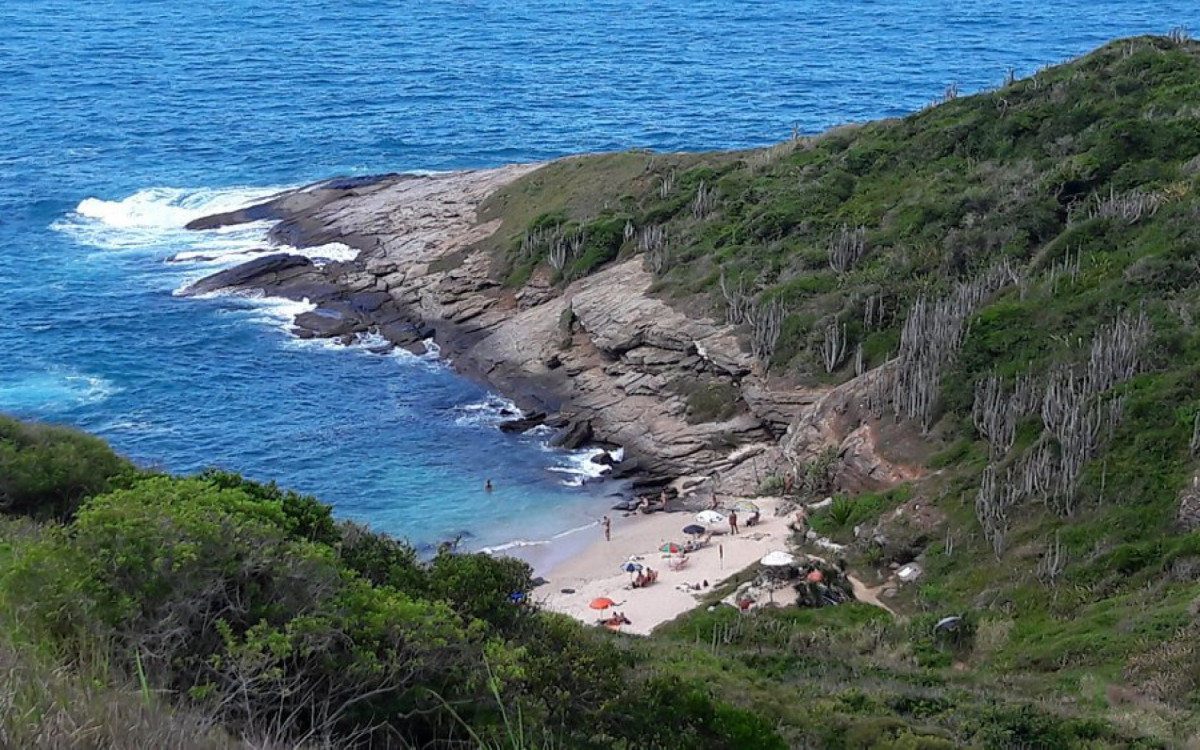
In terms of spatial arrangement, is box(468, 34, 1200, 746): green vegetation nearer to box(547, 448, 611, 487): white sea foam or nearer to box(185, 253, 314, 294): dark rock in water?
box(547, 448, 611, 487): white sea foam

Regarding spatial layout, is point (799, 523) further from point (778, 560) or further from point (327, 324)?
point (327, 324)

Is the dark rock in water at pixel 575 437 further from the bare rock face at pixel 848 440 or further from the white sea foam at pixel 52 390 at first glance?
the white sea foam at pixel 52 390

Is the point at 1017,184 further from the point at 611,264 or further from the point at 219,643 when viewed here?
the point at 219,643

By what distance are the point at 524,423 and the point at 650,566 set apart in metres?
12.7

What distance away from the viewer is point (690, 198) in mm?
62156

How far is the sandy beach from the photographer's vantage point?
35812 millimetres

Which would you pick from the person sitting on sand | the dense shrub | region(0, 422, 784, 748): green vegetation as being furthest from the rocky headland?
region(0, 422, 784, 748): green vegetation

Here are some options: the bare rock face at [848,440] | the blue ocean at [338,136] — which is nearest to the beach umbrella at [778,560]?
the bare rock face at [848,440]

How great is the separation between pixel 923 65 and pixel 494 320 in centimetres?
6903

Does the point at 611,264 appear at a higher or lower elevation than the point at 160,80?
lower

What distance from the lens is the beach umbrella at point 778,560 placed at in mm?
34625

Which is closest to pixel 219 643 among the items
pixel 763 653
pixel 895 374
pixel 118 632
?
pixel 118 632

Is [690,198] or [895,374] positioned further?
[690,198]

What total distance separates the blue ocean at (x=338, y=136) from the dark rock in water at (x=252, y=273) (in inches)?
56.1
